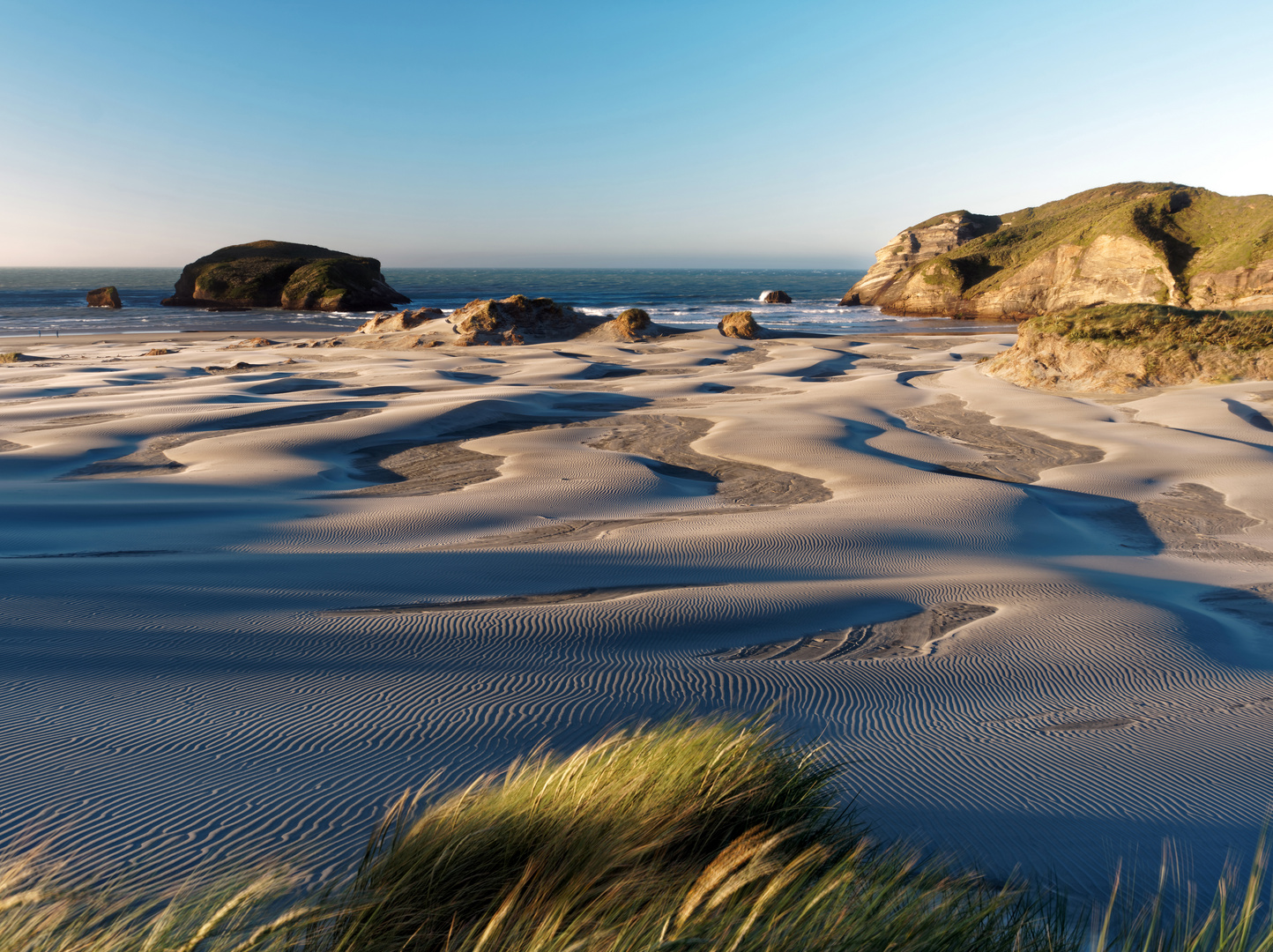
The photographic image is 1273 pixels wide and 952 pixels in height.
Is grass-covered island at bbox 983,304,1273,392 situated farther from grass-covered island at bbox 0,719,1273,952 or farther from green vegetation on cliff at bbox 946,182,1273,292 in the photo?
green vegetation on cliff at bbox 946,182,1273,292

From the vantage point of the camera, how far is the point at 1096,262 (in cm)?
4516

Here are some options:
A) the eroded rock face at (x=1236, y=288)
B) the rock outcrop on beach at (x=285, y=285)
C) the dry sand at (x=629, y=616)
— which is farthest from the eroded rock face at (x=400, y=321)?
the eroded rock face at (x=1236, y=288)

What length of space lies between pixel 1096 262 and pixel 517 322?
35.1 meters

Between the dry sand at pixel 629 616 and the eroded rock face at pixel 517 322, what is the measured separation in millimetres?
16294

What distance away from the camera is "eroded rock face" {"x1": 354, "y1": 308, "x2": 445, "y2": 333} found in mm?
29938

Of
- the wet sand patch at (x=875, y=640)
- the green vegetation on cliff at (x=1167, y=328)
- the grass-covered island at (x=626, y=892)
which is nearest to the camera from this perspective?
the grass-covered island at (x=626, y=892)

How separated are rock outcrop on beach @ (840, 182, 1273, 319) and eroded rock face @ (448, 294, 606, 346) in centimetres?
1947

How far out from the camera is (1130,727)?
3830 mm

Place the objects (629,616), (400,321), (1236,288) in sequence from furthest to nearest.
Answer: (1236,288) < (400,321) < (629,616)

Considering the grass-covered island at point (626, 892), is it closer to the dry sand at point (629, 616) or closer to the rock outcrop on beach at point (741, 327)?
the dry sand at point (629, 616)

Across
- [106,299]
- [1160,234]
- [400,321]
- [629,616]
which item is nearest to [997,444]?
[629,616]

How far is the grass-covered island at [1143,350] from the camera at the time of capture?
16.4 m

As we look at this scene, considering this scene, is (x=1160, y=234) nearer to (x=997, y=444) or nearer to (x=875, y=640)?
(x=997, y=444)

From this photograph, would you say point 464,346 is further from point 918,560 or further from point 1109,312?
point 918,560
